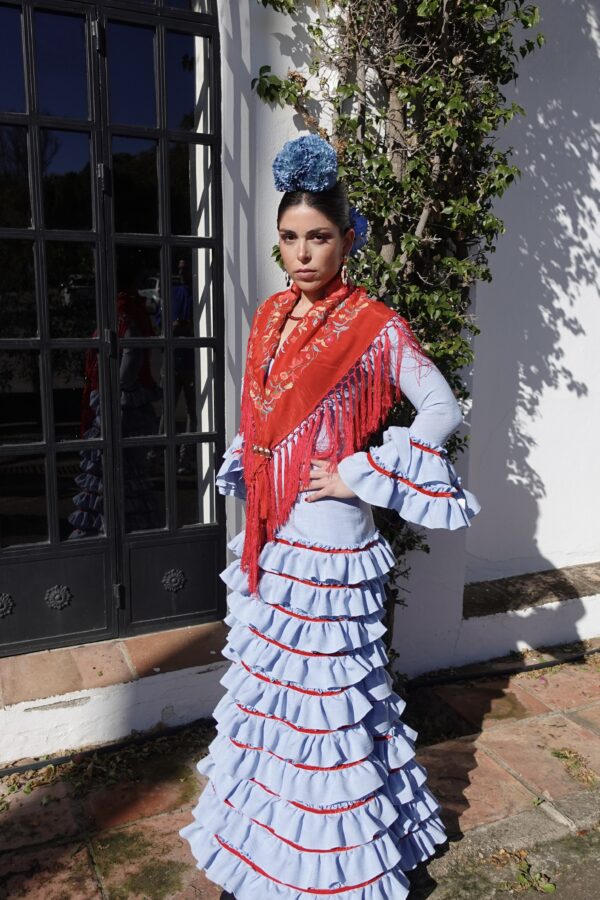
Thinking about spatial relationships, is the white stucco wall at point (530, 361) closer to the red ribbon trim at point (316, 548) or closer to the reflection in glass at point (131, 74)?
the reflection in glass at point (131, 74)

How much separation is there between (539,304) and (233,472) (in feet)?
8.45

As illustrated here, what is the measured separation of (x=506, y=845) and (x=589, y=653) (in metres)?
1.82

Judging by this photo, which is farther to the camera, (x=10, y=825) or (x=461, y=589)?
(x=461, y=589)

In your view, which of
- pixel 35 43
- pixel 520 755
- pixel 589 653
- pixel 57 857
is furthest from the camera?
pixel 589 653

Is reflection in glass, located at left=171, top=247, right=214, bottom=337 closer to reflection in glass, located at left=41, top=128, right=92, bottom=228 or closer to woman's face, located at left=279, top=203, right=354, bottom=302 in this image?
reflection in glass, located at left=41, top=128, right=92, bottom=228

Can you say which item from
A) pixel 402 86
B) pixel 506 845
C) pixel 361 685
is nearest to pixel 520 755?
pixel 506 845

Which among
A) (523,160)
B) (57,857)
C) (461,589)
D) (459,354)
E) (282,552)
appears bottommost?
(57,857)

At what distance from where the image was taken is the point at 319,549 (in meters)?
2.26

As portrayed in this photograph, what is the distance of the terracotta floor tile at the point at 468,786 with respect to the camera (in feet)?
9.80

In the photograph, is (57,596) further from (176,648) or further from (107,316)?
(107,316)

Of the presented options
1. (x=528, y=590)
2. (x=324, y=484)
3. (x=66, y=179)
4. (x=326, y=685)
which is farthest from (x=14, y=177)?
(x=528, y=590)

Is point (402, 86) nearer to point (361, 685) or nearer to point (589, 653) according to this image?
point (361, 685)

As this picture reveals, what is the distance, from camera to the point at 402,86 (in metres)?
3.28

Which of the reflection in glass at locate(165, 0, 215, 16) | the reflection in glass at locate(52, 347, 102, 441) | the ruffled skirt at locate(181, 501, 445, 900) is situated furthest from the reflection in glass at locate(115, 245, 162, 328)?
the ruffled skirt at locate(181, 501, 445, 900)
